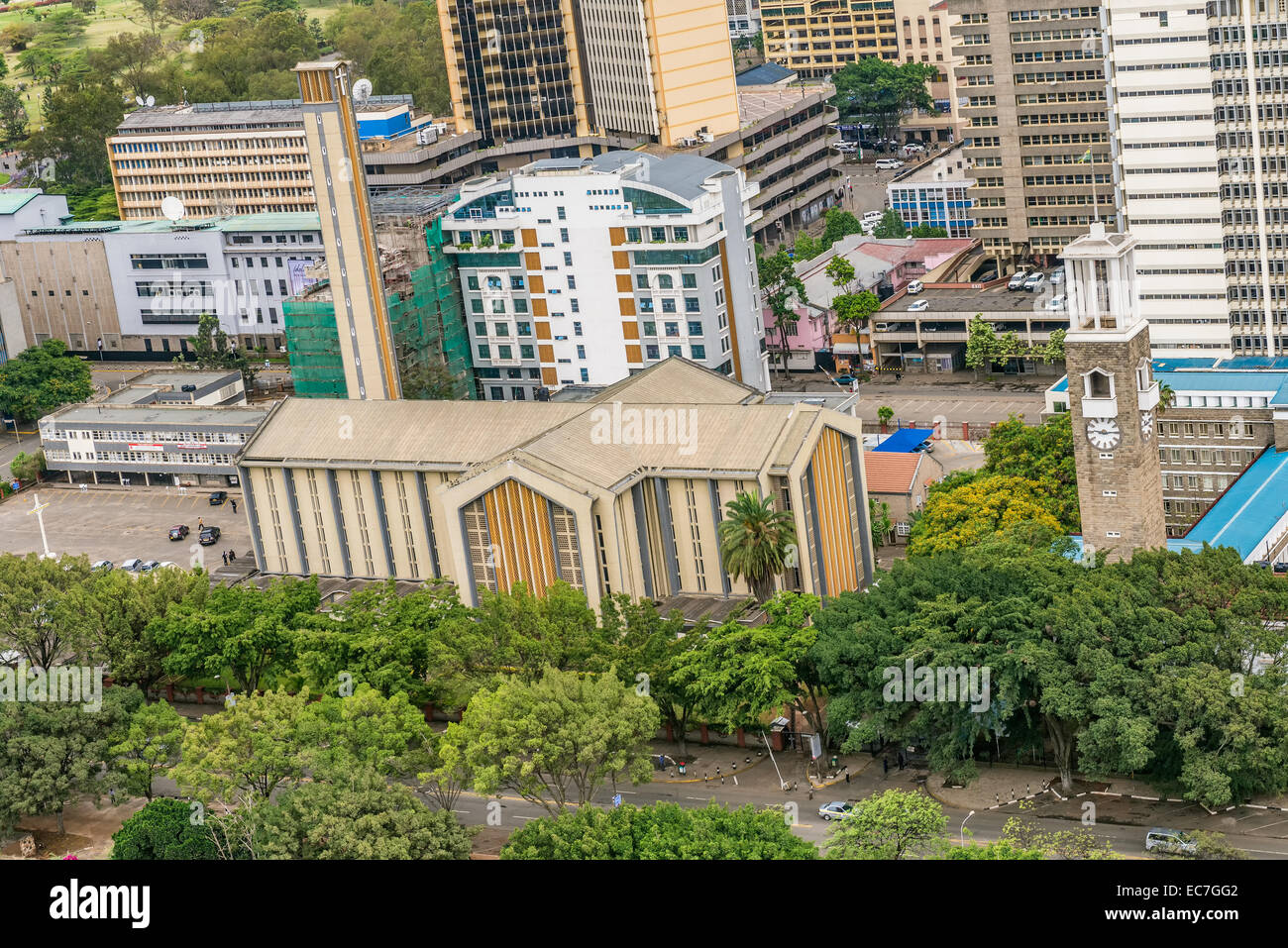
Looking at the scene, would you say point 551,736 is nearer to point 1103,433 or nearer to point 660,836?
point 660,836

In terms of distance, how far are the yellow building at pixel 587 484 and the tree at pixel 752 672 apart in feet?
41.5

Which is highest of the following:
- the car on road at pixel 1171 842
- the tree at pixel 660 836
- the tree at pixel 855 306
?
the tree at pixel 855 306

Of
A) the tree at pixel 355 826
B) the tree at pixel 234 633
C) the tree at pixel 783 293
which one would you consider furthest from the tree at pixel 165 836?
the tree at pixel 783 293

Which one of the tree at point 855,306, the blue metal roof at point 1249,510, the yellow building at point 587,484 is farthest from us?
the tree at point 855,306

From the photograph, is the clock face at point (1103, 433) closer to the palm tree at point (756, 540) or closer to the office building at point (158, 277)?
the palm tree at point (756, 540)

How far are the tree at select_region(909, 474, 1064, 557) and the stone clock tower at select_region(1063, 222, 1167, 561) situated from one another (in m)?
7.40

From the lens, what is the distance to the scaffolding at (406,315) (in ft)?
501

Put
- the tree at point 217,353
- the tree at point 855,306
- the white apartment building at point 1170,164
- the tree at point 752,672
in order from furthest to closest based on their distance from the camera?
the tree at point 217,353, the tree at point 855,306, the white apartment building at point 1170,164, the tree at point 752,672

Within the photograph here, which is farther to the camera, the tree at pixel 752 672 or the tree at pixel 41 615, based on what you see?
the tree at pixel 41 615

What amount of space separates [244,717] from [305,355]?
228 feet

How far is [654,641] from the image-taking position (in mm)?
98250

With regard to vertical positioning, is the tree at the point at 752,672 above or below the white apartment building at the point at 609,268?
below

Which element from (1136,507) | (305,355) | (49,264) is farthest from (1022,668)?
(49,264)

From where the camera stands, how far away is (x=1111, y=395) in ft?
314
